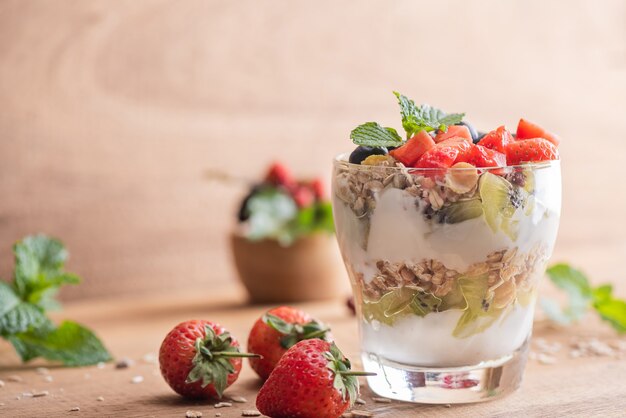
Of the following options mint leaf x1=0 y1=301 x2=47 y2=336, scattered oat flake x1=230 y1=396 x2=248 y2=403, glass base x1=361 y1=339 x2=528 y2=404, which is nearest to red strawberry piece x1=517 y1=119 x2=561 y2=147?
glass base x1=361 y1=339 x2=528 y2=404

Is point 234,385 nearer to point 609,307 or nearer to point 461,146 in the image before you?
point 461,146

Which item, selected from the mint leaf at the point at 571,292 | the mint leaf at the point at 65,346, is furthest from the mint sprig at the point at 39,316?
the mint leaf at the point at 571,292

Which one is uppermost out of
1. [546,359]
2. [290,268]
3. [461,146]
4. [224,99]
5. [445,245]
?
[224,99]

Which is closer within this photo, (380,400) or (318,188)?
(380,400)

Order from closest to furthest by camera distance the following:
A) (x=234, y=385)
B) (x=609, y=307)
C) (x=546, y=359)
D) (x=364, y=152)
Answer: (x=364, y=152)
(x=234, y=385)
(x=546, y=359)
(x=609, y=307)

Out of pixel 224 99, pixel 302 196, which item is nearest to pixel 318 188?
pixel 302 196

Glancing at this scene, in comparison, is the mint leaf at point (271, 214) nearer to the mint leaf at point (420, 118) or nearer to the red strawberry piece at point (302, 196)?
the red strawberry piece at point (302, 196)

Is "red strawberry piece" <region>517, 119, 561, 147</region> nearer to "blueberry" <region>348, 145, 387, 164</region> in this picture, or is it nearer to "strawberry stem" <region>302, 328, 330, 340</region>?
"blueberry" <region>348, 145, 387, 164</region>

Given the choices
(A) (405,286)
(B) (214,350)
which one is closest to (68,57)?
(B) (214,350)
